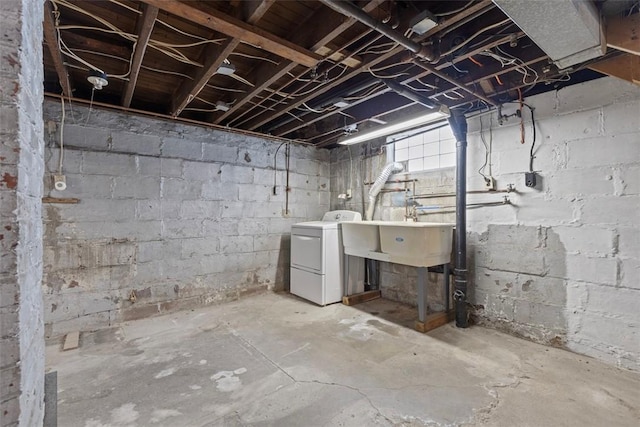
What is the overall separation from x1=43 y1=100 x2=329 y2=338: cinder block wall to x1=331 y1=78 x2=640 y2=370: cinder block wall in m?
2.66

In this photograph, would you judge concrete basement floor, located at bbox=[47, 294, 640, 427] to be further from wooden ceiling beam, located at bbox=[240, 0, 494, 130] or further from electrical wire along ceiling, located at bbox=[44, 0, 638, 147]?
wooden ceiling beam, located at bbox=[240, 0, 494, 130]

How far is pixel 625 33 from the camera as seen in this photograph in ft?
5.25

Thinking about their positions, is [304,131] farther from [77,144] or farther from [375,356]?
[375,356]

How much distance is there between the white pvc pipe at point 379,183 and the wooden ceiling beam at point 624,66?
6.79 ft

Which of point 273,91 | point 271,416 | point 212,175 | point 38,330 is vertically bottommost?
point 271,416

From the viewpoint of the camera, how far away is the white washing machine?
359cm

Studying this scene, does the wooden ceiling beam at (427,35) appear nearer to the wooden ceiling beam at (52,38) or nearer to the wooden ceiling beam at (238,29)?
the wooden ceiling beam at (238,29)

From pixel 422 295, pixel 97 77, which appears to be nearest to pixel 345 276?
pixel 422 295

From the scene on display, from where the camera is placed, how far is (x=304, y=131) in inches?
166

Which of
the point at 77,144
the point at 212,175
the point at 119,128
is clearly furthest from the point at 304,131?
the point at 77,144

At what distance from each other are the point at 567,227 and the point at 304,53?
2522 mm

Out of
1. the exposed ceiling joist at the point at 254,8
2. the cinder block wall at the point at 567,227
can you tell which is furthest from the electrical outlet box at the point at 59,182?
the cinder block wall at the point at 567,227

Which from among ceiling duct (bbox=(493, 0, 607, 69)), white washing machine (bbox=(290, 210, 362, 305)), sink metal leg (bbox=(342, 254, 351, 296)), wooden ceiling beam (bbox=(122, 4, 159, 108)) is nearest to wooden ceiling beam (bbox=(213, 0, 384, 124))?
ceiling duct (bbox=(493, 0, 607, 69))

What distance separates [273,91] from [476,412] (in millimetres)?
2827
